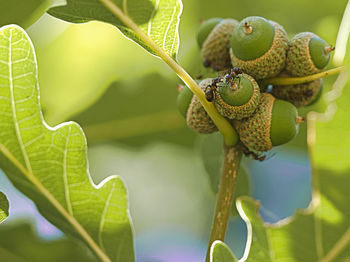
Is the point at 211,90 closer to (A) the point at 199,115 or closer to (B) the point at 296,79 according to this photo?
(A) the point at 199,115

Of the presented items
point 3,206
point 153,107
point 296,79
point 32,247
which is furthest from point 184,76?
point 153,107

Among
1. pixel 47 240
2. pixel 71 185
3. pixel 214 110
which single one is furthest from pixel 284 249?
pixel 47 240

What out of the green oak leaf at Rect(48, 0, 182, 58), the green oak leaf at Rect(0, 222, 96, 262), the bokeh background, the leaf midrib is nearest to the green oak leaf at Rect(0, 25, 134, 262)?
the leaf midrib

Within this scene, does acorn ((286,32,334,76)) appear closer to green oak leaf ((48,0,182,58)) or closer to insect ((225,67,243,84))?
insect ((225,67,243,84))

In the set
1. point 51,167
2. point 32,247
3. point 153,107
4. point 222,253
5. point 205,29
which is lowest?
point 32,247

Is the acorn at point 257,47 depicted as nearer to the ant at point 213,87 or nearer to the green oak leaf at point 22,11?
the ant at point 213,87

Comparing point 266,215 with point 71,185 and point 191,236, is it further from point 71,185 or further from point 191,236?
point 71,185
